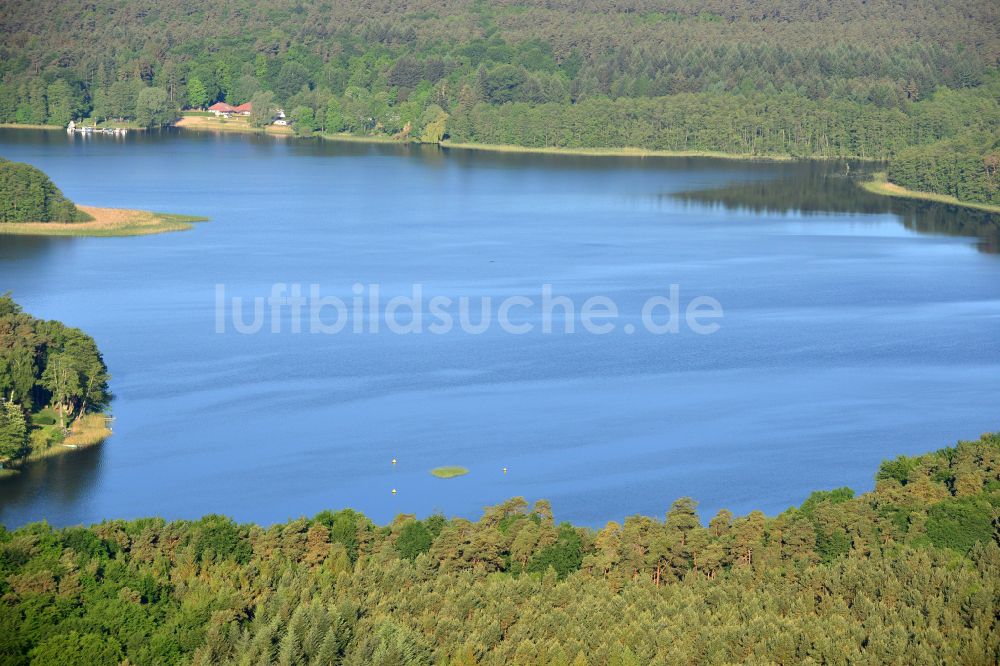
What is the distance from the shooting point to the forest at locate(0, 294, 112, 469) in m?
25.8

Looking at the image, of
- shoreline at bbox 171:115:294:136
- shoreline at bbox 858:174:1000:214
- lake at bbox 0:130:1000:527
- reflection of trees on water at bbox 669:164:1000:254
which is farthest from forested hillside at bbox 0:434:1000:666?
shoreline at bbox 171:115:294:136

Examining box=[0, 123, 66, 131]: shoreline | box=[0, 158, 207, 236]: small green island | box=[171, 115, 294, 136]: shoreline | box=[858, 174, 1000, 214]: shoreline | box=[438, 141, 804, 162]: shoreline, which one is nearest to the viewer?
box=[0, 158, 207, 236]: small green island

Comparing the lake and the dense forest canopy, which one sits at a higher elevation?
the dense forest canopy

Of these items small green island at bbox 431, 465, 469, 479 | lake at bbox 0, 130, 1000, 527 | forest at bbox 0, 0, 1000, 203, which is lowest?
small green island at bbox 431, 465, 469, 479

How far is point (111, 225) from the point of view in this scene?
4828 cm

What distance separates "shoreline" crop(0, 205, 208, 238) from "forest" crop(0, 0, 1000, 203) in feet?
95.6

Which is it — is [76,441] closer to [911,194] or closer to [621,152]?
[911,194]

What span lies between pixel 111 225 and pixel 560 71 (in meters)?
50.3

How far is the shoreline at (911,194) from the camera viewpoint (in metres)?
59.2

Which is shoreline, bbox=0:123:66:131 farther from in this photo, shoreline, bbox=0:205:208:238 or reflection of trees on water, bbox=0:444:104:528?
reflection of trees on water, bbox=0:444:104:528

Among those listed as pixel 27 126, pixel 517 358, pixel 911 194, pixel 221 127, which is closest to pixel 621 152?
pixel 911 194

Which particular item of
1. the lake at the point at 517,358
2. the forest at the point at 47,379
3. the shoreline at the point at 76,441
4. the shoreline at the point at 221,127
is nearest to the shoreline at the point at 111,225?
the lake at the point at 517,358

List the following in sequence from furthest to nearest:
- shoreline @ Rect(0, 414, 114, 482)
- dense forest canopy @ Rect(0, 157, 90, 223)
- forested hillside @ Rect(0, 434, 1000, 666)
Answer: dense forest canopy @ Rect(0, 157, 90, 223), shoreline @ Rect(0, 414, 114, 482), forested hillside @ Rect(0, 434, 1000, 666)

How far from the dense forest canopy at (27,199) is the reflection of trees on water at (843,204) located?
2184 cm
